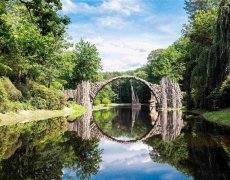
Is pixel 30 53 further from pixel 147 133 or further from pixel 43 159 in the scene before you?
pixel 147 133

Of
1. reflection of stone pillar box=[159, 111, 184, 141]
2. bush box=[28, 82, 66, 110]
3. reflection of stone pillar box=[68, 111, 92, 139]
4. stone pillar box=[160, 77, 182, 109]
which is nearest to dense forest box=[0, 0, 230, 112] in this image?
bush box=[28, 82, 66, 110]

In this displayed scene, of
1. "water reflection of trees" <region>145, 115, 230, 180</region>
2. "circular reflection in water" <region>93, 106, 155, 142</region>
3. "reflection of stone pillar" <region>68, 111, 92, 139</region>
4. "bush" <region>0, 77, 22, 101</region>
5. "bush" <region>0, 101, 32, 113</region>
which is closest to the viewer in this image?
"water reflection of trees" <region>145, 115, 230, 180</region>

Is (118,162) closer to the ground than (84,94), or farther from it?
closer to the ground

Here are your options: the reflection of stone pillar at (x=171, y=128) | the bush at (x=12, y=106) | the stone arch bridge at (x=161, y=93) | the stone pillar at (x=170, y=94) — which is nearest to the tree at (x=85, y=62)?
the stone arch bridge at (x=161, y=93)

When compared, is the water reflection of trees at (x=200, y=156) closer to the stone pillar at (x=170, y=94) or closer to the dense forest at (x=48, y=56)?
the dense forest at (x=48, y=56)

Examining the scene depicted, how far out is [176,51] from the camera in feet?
248

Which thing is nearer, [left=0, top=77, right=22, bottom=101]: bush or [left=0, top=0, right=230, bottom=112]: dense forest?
[left=0, top=0, right=230, bottom=112]: dense forest

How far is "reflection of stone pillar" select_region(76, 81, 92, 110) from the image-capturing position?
5638 cm

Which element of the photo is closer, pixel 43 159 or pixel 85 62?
pixel 43 159

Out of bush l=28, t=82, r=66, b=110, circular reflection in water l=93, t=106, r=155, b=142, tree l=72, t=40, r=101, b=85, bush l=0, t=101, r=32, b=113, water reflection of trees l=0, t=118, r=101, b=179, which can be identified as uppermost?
tree l=72, t=40, r=101, b=85

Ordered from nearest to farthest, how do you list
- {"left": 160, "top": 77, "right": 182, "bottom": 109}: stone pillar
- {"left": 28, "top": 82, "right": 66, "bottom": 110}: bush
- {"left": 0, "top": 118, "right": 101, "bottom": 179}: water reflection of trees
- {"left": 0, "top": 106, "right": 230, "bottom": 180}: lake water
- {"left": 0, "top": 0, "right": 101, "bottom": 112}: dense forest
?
1. {"left": 0, "top": 106, "right": 230, "bottom": 180}: lake water
2. {"left": 0, "top": 118, "right": 101, "bottom": 179}: water reflection of trees
3. {"left": 0, "top": 0, "right": 101, "bottom": 112}: dense forest
4. {"left": 28, "top": 82, "right": 66, "bottom": 110}: bush
5. {"left": 160, "top": 77, "right": 182, "bottom": 109}: stone pillar

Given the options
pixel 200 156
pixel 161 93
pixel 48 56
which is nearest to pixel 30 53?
pixel 200 156

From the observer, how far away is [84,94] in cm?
5650

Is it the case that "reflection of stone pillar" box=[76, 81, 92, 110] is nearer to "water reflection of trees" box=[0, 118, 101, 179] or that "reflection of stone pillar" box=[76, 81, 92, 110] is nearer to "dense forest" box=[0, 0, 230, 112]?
"dense forest" box=[0, 0, 230, 112]
